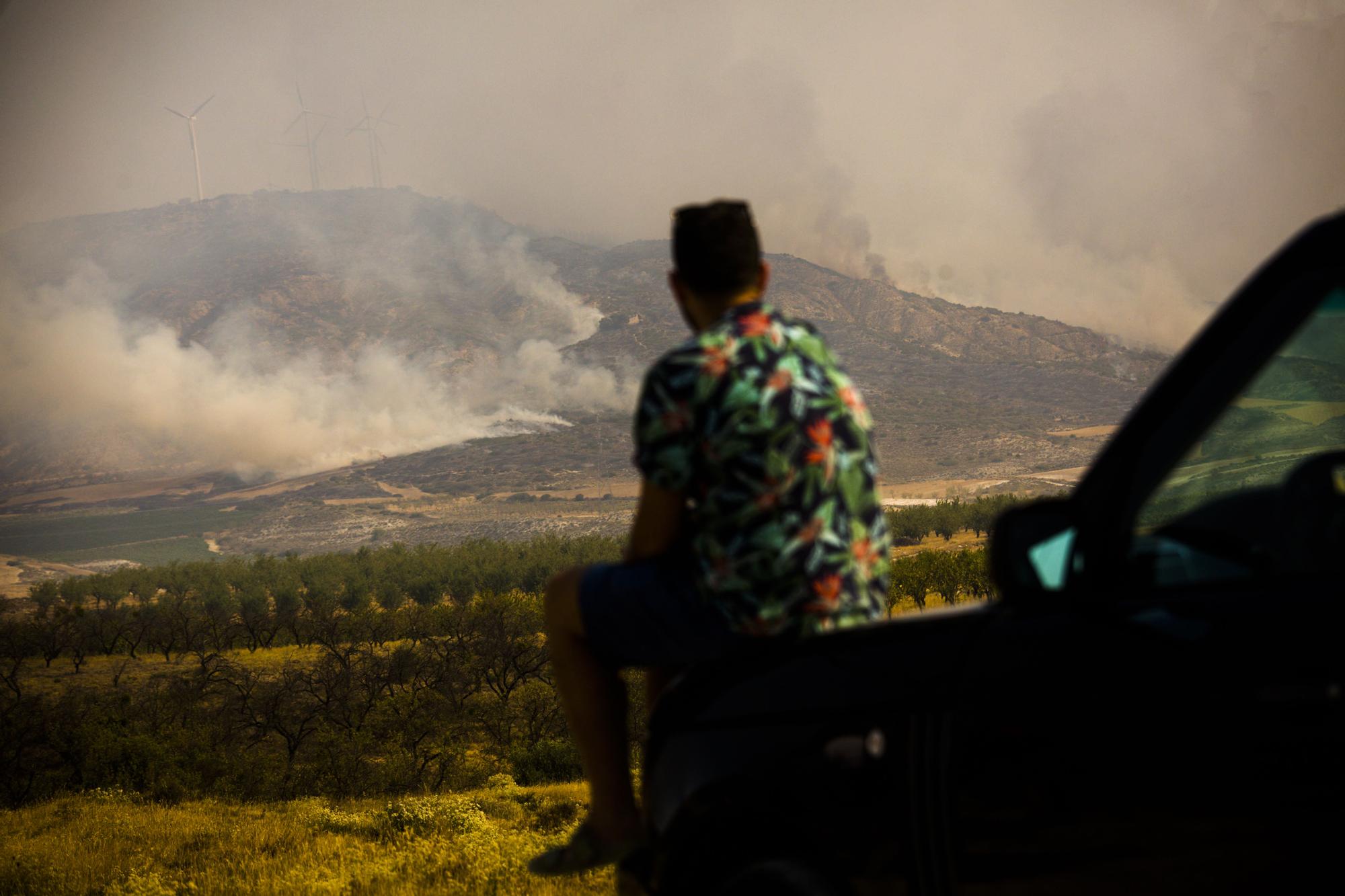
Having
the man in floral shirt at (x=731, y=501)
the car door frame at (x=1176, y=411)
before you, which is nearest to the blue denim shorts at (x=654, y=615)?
the man in floral shirt at (x=731, y=501)

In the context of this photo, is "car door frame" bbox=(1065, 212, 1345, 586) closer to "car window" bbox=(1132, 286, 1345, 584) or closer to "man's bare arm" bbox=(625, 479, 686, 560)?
"car window" bbox=(1132, 286, 1345, 584)

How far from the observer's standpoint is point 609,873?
762cm

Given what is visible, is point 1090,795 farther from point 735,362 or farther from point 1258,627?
point 735,362

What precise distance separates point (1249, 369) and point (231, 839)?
604 inches

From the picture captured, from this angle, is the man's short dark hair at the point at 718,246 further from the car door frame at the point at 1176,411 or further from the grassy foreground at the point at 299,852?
the grassy foreground at the point at 299,852

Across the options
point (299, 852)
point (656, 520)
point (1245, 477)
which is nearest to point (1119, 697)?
point (1245, 477)

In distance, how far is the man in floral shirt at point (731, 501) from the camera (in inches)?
80.0

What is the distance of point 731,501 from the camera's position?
6.71 ft

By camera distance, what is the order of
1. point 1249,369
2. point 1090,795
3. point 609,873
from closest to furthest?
point 1090,795
point 1249,369
point 609,873

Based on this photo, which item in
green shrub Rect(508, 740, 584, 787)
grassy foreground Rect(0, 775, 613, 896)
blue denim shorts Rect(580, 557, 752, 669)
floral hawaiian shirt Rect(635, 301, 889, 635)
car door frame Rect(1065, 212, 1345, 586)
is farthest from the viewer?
green shrub Rect(508, 740, 584, 787)

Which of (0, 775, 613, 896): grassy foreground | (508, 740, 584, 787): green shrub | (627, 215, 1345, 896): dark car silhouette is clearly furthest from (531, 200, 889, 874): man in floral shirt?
(508, 740, 584, 787): green shrub

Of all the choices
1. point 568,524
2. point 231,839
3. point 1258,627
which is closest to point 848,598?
point 1258,627

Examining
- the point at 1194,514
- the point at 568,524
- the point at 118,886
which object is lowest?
the point at 568,524

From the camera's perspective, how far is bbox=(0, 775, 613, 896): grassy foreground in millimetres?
7203
